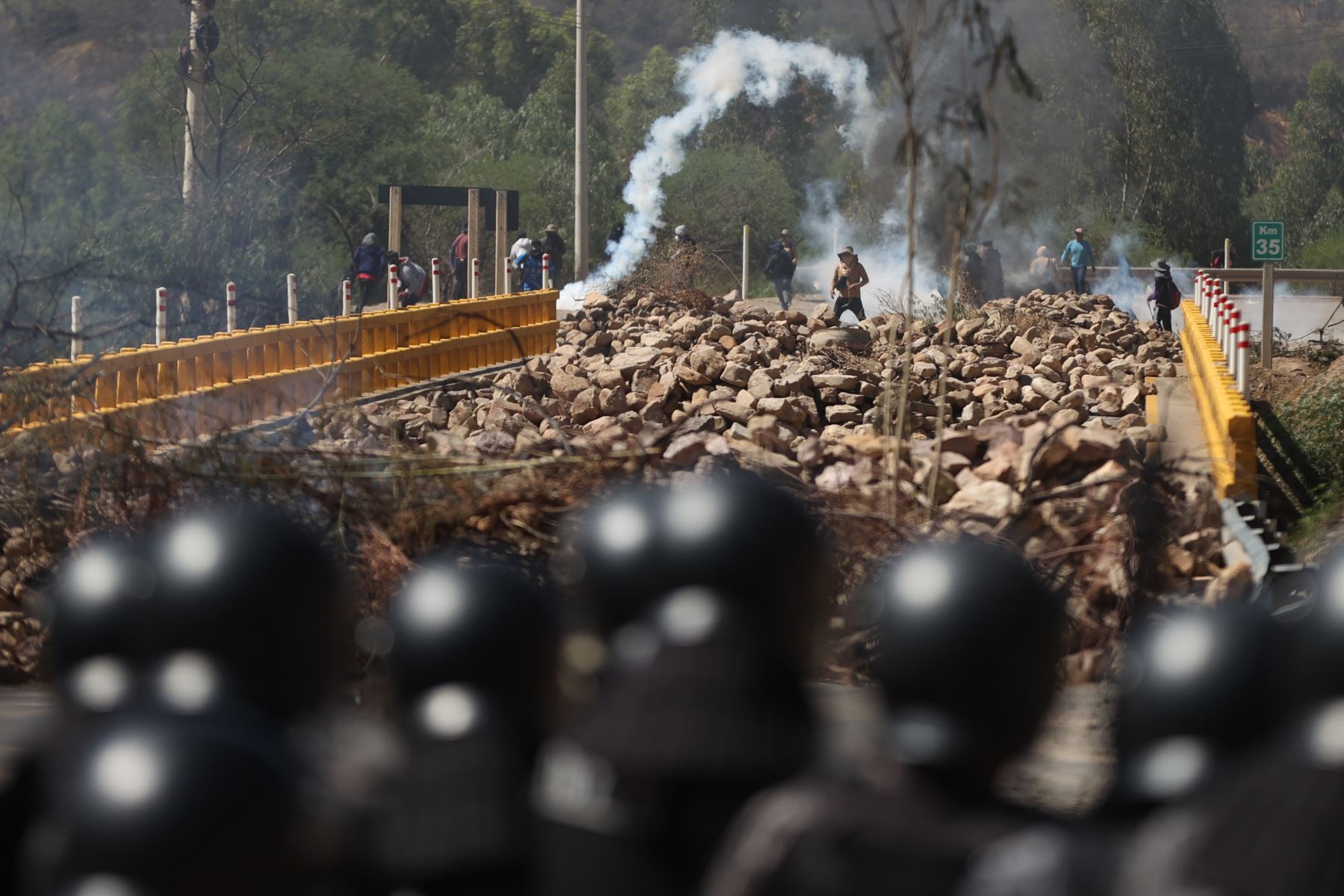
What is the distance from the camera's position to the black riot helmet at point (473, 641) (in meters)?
2.27

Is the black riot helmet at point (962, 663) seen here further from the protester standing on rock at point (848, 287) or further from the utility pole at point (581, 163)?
the utility pole at point (581, 163)

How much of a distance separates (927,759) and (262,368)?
11.1 metres

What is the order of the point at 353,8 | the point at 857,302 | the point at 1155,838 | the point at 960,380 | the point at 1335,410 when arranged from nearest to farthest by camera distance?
1. the point at 1155,838
2. the point at 1335,410
3. the point at 960,380
4. the point at 857,302
5. the point at 353,8

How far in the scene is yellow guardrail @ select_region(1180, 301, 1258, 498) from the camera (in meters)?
6.50

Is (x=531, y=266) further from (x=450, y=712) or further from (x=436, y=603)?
(x=450, y=712)

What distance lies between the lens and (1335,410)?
38.5ft

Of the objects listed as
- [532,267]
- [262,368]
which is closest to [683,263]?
[532,267]

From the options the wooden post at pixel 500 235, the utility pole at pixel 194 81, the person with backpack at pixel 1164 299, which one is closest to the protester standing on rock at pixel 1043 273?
the person with backpack at pixel 1164 299

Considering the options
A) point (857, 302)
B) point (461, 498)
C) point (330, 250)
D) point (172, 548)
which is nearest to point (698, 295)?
point (857, 302)

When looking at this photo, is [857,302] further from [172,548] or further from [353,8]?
[353,8]

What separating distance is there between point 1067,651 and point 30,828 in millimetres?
3738

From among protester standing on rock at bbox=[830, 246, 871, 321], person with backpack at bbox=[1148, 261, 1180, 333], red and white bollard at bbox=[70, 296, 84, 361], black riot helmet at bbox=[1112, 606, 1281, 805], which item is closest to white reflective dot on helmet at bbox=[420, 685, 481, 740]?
black riot helmet at bbox=[1112, 606, 1281, 805]

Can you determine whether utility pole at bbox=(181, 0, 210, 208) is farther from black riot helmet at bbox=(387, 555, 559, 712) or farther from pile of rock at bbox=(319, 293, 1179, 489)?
black riot helmet at bbox=(387, 555, 559, 712)

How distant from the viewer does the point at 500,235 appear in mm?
23734
